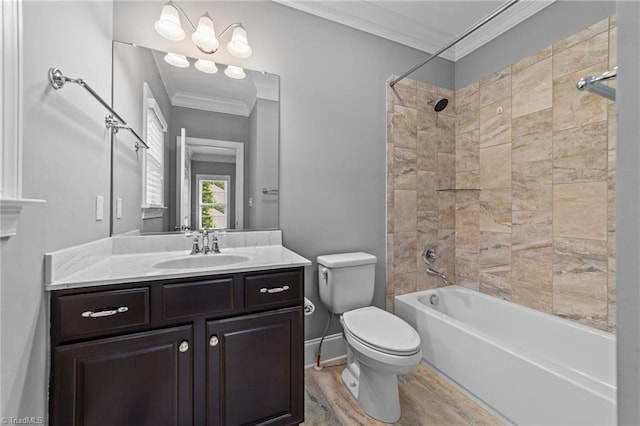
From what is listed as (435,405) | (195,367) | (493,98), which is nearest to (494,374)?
(435,405)

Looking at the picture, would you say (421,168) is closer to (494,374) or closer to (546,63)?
(546,63)

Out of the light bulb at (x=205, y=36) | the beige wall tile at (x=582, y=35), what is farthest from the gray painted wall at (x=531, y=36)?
the light bulb at (x=205, y=36)

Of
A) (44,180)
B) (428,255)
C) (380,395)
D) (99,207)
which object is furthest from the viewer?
(428,255)

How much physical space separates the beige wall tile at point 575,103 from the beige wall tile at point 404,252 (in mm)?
1244

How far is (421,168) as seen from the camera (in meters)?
2.39

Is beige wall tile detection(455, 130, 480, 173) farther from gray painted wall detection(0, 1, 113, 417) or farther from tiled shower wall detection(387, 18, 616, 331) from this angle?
gray painted wall detection(0, 1, 113, 417)

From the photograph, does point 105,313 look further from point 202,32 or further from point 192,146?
point 202,32

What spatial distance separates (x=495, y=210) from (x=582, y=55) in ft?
3.68

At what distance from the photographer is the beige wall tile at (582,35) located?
1617 millimetres

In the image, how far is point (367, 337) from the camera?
148cm

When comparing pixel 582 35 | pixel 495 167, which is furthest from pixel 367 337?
pixel 582 35

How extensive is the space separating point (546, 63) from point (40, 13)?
273 centimetres

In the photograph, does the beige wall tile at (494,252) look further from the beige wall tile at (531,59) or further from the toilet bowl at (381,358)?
the beige wall tile at (531,59)

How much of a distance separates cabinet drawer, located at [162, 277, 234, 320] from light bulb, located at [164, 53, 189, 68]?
4.44ft
